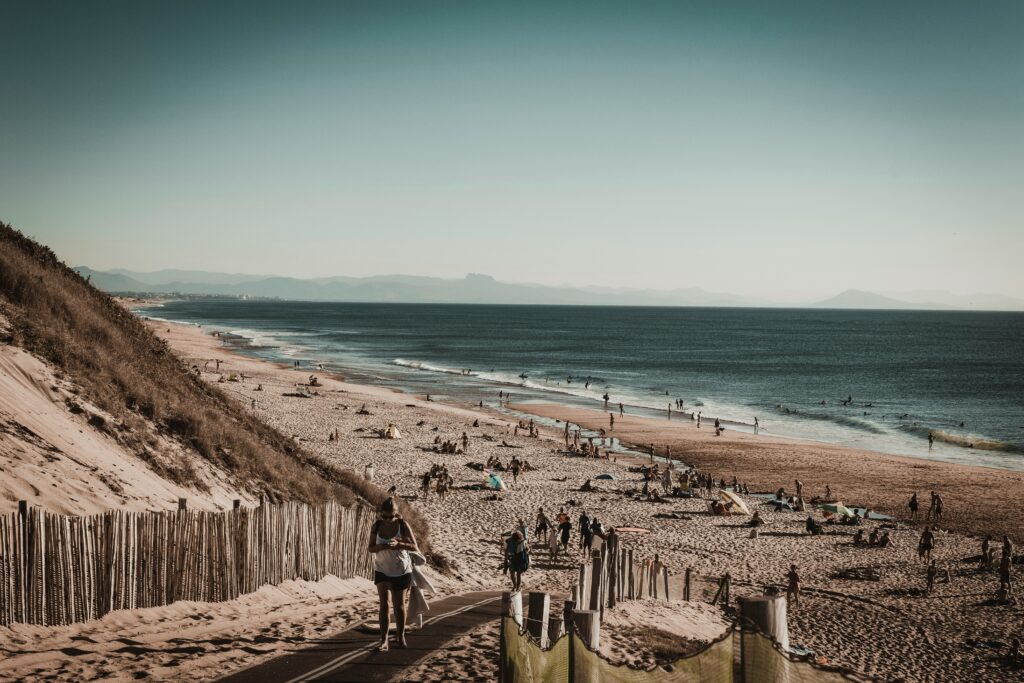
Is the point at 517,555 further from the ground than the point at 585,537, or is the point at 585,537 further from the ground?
the point at 517,555

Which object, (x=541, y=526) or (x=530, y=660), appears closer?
(x=530, y=660)

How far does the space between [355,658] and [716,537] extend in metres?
18.6

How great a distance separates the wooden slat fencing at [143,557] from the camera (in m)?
7.73

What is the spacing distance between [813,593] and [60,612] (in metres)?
17.2

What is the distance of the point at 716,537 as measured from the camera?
2398cm

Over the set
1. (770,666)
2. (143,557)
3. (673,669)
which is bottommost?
(143,557)

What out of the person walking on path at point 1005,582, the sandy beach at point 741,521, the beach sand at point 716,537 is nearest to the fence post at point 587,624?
the beach sand at point 716,537

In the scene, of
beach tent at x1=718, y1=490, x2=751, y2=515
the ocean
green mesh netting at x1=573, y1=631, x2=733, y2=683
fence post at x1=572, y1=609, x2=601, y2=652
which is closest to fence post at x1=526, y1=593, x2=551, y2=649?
fence post at x1=572, y1=609, x2=601, y2=652

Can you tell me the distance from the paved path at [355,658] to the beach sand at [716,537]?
330 mm

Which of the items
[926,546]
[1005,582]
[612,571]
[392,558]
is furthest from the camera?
[926,546]

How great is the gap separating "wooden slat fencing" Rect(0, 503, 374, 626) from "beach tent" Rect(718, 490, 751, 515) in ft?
63.5

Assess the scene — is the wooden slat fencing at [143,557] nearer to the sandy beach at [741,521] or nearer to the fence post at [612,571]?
the sandy beach at [741,521]

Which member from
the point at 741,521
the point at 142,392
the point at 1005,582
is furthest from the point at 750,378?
the point at 142,392

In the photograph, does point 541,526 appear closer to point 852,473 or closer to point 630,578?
point 630,578
